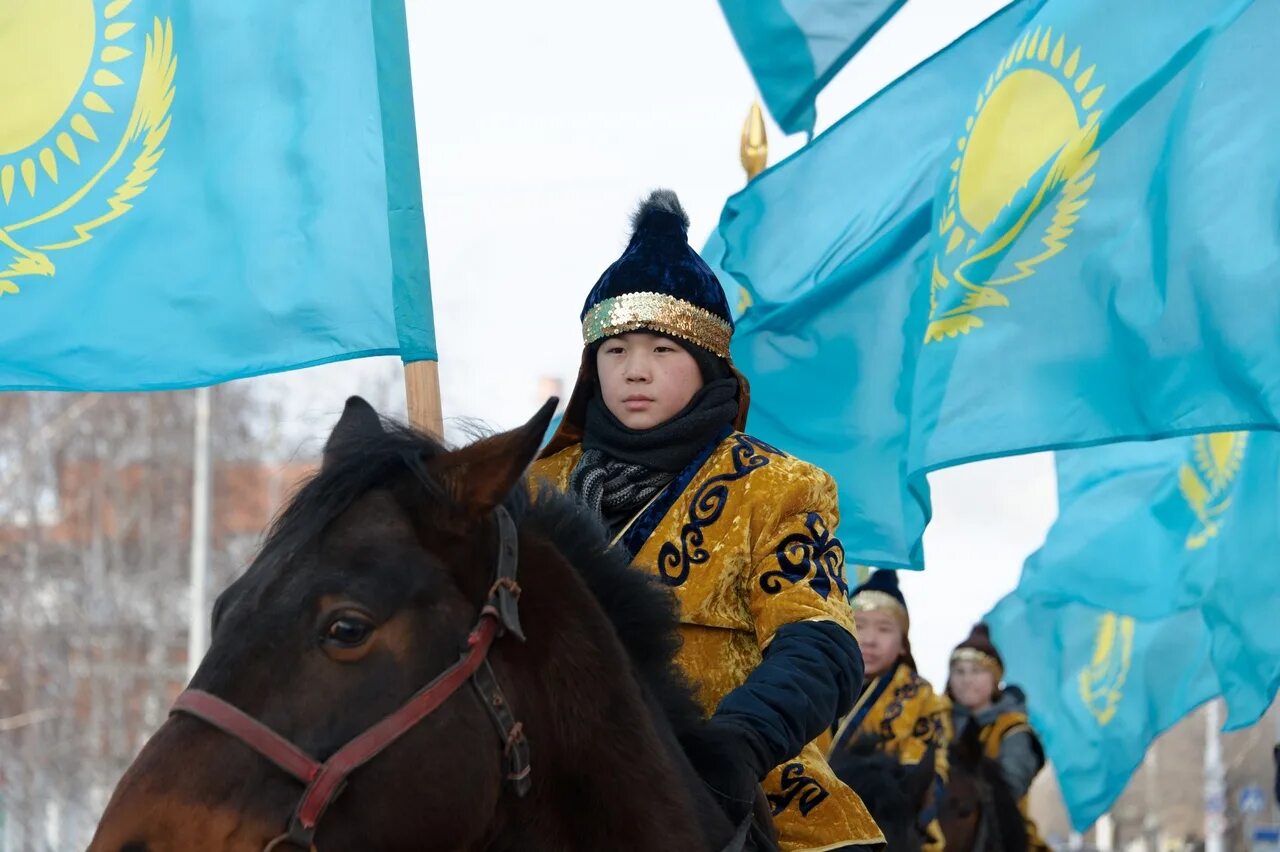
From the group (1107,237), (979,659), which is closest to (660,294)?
(1107,237)

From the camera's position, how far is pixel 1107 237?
7789 millimetres

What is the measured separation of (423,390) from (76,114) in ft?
6.56

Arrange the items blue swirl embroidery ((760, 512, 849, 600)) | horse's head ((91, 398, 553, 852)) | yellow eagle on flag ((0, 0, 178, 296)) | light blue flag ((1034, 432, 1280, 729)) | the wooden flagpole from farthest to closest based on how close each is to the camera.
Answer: light blue flag ((1034, 432, 1280, 729))
yellow eagle on flag ((0, 0, 178, 296))
the wooden flagpole
blue swirl embroidery ((760, 512, 849, 600))
horse's head ((91, 398, 553, 852))

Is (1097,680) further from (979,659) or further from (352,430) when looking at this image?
(352,430)

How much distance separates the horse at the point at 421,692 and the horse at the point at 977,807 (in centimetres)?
700

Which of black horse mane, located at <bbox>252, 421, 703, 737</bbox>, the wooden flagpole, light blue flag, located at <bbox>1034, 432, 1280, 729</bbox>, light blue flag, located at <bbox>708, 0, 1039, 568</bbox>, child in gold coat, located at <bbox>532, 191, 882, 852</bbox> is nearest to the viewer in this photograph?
black horse mane, located at <bbox>252, 421, 703, 737</bbox>

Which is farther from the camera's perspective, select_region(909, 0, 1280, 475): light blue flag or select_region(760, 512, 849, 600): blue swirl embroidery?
select_region(909, 0, 1280, 475): light blue flag

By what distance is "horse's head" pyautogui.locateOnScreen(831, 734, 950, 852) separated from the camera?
799 centimetres

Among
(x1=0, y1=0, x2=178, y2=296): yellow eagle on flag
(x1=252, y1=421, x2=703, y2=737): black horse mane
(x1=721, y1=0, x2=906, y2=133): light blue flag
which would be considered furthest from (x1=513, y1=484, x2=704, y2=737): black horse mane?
(x1=721, y1=0, x2=906, y2=133): light blue flag

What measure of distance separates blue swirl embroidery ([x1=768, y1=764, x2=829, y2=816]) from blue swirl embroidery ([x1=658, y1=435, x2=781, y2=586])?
0.53 metres

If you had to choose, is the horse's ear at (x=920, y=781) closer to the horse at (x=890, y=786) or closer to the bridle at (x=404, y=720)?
the horse at (x=890, y=786)

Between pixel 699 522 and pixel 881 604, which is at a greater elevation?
pixel 699 522

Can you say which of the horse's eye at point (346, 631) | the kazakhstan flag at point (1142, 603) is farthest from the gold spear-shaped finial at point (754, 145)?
the horse's eye at point (346, 631)

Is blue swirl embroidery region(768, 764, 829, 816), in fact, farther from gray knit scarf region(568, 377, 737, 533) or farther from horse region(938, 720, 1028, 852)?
horse region(938, 720, 1028, 852)
